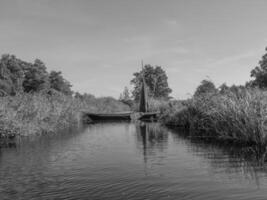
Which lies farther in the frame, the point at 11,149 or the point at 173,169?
the point at 11,149

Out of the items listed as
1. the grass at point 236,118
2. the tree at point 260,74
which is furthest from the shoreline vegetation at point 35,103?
the tree at point 260,74

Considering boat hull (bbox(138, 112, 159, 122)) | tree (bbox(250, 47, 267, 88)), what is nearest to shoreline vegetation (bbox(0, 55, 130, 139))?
boat hull (bbox(138, 112, 159, 122))

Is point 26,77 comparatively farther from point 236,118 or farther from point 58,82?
point 236,118

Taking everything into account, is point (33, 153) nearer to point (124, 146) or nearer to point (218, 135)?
point (124, 146)

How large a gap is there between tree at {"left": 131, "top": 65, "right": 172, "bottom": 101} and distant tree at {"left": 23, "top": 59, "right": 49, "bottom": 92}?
974 inches

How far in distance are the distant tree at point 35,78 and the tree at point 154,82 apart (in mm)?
24731

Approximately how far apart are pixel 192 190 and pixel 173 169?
2428 millimetres

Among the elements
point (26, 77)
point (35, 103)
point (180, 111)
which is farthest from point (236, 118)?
point (26, 77)

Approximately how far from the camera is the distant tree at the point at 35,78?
148ft

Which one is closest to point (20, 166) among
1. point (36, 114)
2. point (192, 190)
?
point (192, 190)

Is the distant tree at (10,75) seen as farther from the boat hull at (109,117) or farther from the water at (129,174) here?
the water at (129,174)

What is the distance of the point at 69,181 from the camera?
8.70 m

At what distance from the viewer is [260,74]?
5469cm

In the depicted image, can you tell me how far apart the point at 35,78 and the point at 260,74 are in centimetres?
3954
